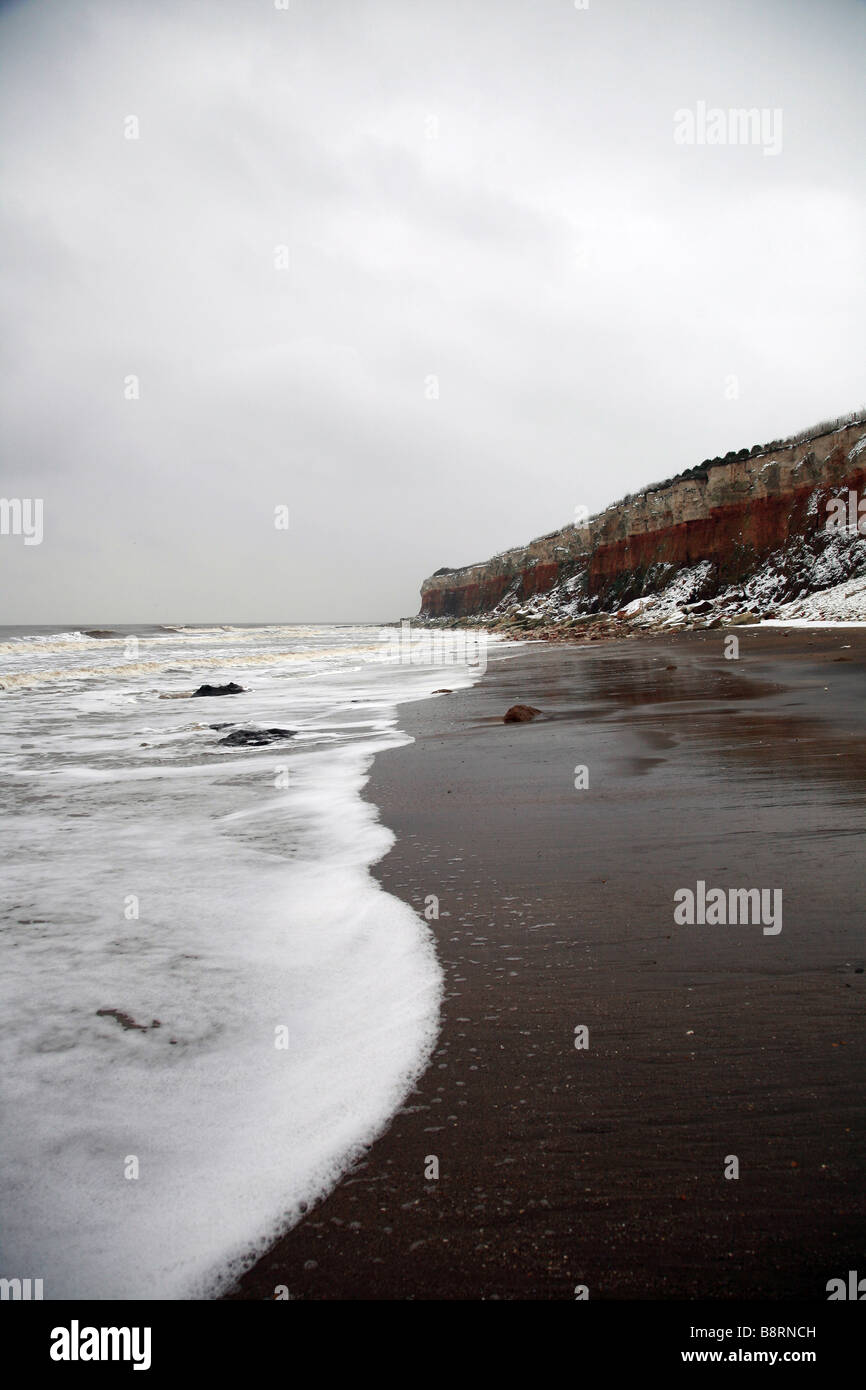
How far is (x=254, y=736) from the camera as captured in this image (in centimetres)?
873

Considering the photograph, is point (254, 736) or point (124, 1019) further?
point (254, 736)

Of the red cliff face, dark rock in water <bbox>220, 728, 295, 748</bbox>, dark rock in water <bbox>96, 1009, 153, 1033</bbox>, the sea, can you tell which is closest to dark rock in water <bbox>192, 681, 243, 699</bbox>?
dark rock in water <bbox>220, 728, 295, 748</bbox>

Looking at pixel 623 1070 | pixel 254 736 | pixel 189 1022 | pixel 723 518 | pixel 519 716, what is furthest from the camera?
pixel 723 518

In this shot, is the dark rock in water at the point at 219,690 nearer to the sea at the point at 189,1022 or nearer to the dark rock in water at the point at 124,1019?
the sea at the point at 189,1022

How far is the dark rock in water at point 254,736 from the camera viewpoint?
27.8 ft

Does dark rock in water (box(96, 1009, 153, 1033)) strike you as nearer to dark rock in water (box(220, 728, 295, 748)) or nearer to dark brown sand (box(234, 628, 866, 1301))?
dark brown sand (box(234, 628, 866, 1301))

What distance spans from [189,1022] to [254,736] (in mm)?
6599

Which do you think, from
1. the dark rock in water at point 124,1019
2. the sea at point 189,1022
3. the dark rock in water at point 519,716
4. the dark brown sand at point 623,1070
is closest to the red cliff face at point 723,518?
the dark rock in water at point 519,716

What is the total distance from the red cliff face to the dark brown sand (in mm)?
31378

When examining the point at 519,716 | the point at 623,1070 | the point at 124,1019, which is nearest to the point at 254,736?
the point at 519,716

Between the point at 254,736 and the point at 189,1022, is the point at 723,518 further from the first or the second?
the point at 189,1022

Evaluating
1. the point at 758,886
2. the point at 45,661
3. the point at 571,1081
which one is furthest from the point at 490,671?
the point at 45,661

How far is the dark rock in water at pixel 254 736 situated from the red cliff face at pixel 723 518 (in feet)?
Answer: 98.2
